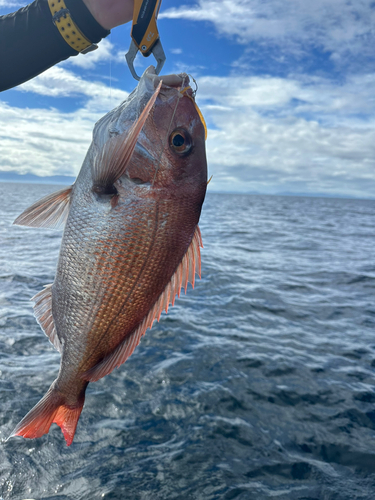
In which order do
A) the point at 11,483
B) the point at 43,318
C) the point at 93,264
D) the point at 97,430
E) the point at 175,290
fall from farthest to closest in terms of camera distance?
the point at 97,430, the point at 11,483, the point at 43,318, the point at 175,290, the point at 93,264

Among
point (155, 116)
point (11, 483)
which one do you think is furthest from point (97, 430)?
point (155, 116)

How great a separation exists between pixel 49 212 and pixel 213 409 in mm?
3762

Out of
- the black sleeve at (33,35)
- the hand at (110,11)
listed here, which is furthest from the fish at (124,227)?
the black sleeve at (33,35)

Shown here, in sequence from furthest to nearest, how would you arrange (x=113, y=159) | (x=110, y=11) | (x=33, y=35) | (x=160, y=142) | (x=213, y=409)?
(x=213, y=409) < (x=33, y=35) < (x=110, y=11) < (x=160, y=142) < (x=113, y=159)

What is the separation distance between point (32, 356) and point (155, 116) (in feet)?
16.9

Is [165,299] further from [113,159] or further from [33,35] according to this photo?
[33,35]

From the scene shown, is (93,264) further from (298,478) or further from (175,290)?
(298,478)

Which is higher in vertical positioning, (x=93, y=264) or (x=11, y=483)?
(x=93, y=264)

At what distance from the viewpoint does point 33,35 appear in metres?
2.08

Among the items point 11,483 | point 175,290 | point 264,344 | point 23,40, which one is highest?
point 23,40

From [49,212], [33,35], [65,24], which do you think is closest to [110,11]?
[65,24]

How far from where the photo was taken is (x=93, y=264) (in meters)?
1.83

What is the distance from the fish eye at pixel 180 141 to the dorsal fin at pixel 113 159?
0.23 meters

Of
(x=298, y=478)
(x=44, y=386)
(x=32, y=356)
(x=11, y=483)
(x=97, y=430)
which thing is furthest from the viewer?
(x=32, y=356)
